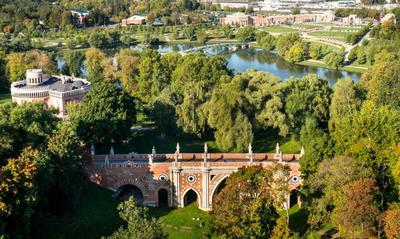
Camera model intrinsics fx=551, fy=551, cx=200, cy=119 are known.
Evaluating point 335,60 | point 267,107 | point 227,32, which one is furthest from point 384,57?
point 227,32

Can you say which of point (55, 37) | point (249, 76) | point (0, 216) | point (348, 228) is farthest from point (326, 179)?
point (55, 37)

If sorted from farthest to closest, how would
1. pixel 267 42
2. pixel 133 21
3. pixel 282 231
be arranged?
1. pixel 133 21
2. pixel 267 42
3. pixel 282 231

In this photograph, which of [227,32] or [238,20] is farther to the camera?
[238,20]

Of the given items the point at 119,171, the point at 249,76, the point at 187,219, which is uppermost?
the point at 249,76

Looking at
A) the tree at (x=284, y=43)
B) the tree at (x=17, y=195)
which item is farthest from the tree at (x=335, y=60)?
the tree at (x=17, y=195)

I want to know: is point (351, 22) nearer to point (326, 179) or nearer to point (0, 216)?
point (326, 179)

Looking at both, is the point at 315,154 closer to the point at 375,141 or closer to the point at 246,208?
the point at 375,141
